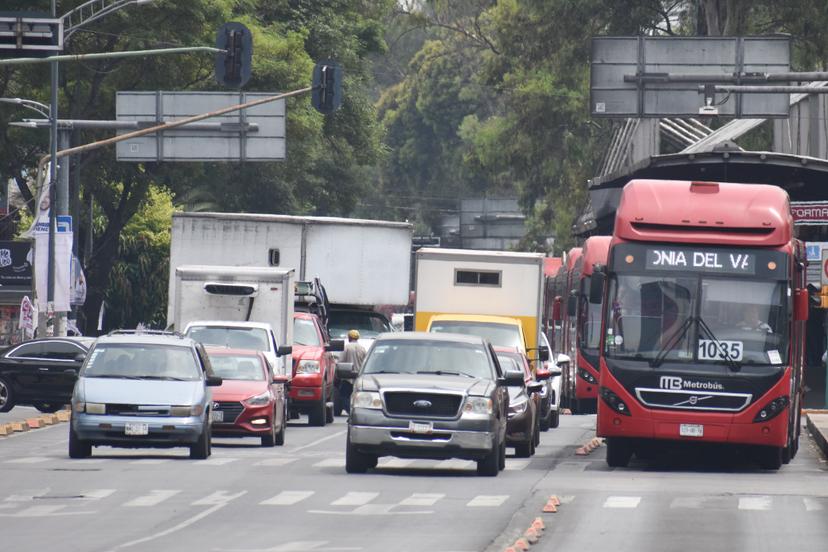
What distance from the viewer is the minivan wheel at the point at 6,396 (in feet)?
126

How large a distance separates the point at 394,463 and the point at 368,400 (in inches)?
110

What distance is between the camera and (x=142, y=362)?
25.2 meters

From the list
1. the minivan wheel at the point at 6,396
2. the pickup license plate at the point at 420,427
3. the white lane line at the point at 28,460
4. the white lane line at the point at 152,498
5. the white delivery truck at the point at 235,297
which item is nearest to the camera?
the white lane line at the point at 152,498

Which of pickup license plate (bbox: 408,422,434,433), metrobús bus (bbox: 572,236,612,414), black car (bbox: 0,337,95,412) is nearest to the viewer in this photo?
pickup license plate (bbox: 408,422,434,433)

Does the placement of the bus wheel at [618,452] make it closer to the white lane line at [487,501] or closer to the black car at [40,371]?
the white lane line at [487,501]

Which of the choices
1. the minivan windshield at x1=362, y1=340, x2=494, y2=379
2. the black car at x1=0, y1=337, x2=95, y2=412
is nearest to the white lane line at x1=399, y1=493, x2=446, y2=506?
the minivan windshield at x1=362, y1=340, x2=494, y2=379

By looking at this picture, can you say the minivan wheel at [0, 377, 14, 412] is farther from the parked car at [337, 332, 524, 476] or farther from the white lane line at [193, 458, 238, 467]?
the parked car at [337, 332, 524, 476]

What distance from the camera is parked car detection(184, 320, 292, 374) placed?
1275 inches

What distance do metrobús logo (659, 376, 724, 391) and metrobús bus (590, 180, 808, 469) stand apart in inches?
0.5

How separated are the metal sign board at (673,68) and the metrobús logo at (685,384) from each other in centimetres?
1557

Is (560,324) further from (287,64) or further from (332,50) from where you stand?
(332,50)

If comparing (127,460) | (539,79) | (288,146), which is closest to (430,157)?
(539,79)

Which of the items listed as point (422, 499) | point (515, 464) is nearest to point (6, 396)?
point (515, 464)

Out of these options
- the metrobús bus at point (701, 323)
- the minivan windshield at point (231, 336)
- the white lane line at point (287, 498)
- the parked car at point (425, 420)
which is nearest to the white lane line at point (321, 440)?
the minivan windshield at point (231, 336)
